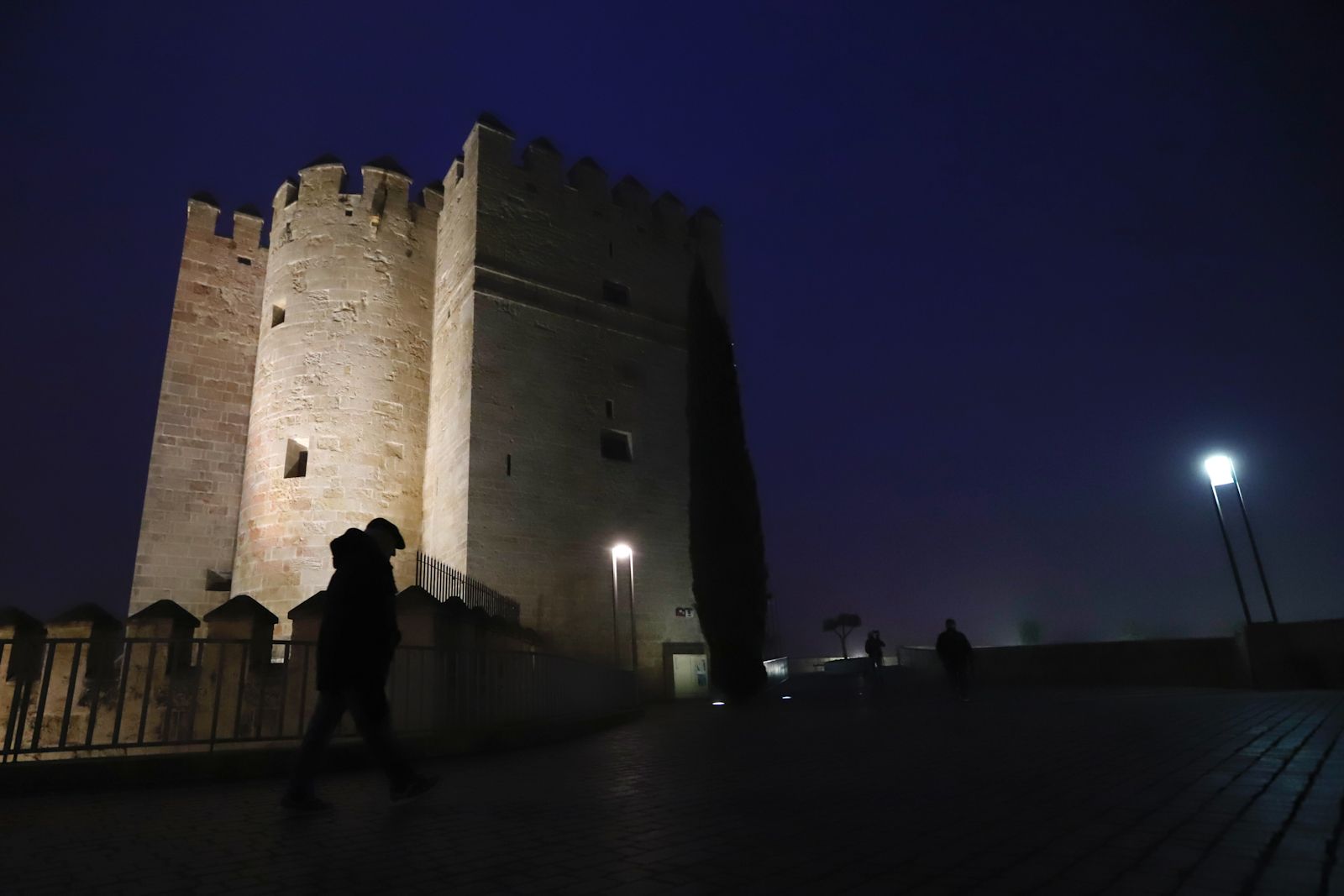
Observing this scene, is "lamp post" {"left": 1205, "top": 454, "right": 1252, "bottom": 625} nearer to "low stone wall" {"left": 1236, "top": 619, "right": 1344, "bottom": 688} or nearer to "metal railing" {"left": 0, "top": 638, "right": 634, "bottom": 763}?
"low stone wall" {"left": 1236, "top": 619, "right": 1344, "bottom": 688}

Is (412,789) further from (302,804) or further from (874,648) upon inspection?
(874,648)

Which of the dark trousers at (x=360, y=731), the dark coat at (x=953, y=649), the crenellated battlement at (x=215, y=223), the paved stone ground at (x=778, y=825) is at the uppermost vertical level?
the crenellated battlement at (x=215, y=223)

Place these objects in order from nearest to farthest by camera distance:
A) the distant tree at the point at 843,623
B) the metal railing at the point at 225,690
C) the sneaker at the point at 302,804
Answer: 1. the sneaker at the point at 302,804
2. the metal railing at the point at 225,690
3. the distant tree at the point at 843,623

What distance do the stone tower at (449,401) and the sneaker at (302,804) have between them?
12135 mm

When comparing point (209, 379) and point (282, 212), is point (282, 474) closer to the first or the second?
point (209, 379)

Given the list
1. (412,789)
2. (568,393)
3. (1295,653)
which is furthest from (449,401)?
(1295,653)

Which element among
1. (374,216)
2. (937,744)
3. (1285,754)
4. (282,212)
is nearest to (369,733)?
(937,744)

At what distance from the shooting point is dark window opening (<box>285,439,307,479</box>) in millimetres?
18672

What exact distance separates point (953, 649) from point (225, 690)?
11.1m

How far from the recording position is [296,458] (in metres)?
19.0

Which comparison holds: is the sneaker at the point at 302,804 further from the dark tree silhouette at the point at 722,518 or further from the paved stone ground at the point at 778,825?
the dark tree silhouette at the point at 722,518

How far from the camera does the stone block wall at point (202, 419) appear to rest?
728 inches

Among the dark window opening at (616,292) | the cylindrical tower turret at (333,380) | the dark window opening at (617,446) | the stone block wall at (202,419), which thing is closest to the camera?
the cylindrical tower turret at (333,380)

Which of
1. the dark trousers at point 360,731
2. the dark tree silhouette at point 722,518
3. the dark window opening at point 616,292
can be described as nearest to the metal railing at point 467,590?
the dark tree silhouette at point 722,518
